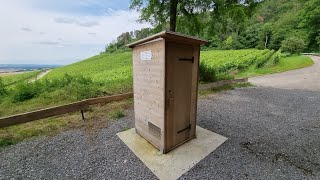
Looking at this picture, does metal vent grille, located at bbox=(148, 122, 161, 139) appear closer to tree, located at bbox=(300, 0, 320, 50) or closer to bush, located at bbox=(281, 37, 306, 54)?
bush, located at bbox=(281, 37, 306, 54)

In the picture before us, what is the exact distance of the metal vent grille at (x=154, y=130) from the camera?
130 inches

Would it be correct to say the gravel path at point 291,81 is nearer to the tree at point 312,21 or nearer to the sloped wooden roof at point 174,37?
the sloped wooden roof at point 174,37

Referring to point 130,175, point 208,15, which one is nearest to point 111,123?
point 130,175

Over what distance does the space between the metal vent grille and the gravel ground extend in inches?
22.6

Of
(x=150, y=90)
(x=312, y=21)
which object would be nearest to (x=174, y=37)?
(x=150, y=90)

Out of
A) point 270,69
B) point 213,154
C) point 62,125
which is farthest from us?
point 270,69

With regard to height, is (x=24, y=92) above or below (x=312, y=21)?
below

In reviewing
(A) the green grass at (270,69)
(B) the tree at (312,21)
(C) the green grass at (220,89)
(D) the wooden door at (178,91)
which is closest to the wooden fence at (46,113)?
(D) the wooden door at (178,91)

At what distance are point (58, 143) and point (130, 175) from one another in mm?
2045

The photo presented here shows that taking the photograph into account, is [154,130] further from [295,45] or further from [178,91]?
[295,45]

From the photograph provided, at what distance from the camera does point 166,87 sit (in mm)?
2971

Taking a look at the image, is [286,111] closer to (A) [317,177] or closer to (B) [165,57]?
(A) [317,177]

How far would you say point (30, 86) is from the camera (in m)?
7.73

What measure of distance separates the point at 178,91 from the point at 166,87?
1.26 feet
